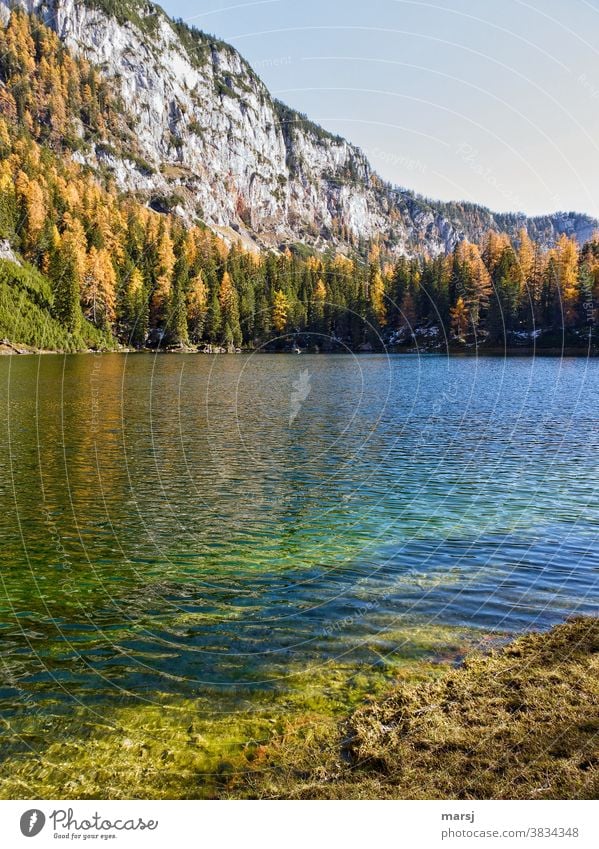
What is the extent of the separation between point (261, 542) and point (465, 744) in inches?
458

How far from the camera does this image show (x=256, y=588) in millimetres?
15438

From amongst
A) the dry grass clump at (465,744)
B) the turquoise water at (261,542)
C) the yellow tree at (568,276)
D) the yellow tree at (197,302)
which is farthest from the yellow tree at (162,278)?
the dry grass clump at (465,744)

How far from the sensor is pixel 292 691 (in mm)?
10578

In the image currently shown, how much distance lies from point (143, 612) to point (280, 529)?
7429mm

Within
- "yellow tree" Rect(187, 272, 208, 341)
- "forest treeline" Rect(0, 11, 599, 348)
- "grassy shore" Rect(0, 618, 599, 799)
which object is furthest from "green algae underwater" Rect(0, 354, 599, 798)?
"yellow tree" Rect(187, 272, 208, 341)

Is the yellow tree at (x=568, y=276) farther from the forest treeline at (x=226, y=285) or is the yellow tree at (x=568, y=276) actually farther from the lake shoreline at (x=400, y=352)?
the lake shoreline at (x=400, y=352)

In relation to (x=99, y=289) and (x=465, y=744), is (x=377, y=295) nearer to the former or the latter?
(x=99, y=289)

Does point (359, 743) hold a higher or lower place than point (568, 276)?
lower

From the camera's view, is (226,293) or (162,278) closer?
(162,278)

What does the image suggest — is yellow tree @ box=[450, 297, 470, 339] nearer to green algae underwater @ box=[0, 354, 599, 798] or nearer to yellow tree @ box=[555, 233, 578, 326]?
yellow tree @ box=[555, 233, 578, 326]

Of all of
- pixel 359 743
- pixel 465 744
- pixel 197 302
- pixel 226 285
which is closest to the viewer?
pixel 465 744

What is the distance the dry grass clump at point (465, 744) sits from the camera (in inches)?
293

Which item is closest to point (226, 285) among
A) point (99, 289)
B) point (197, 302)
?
point (197, 302)

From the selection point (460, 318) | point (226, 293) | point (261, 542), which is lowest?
point (261, 542)
